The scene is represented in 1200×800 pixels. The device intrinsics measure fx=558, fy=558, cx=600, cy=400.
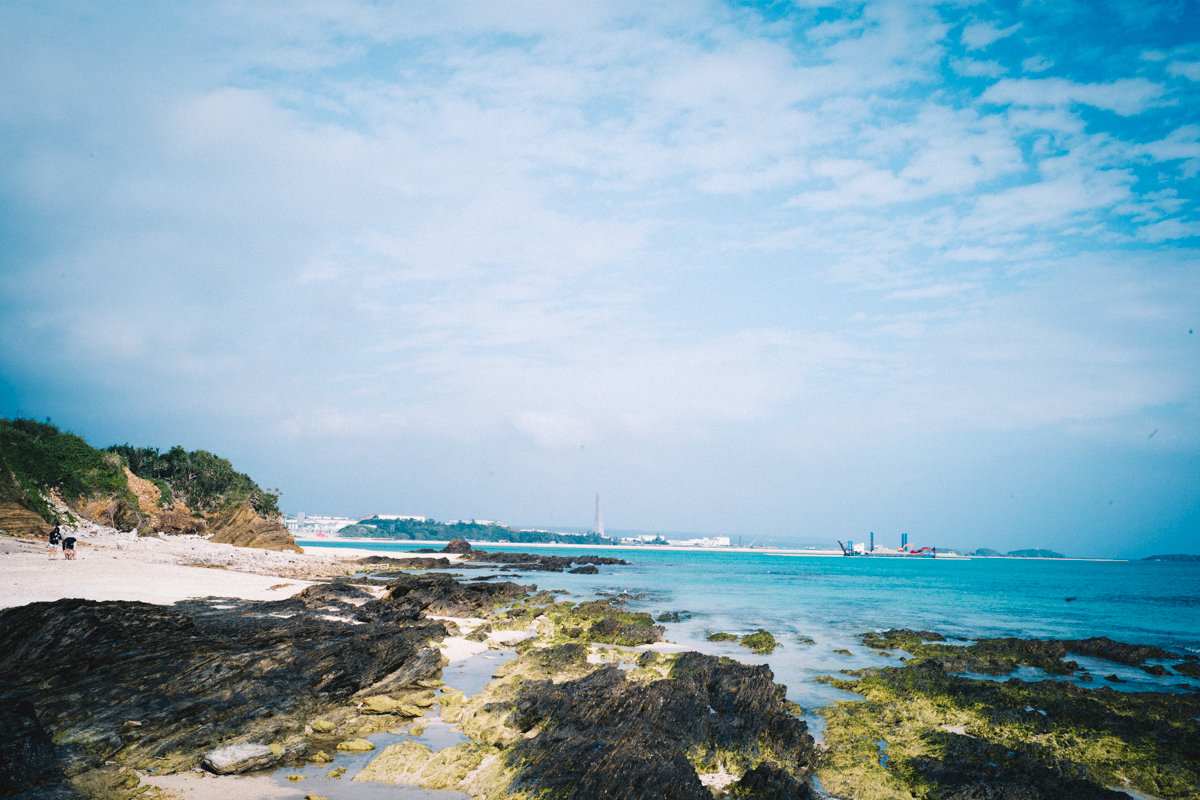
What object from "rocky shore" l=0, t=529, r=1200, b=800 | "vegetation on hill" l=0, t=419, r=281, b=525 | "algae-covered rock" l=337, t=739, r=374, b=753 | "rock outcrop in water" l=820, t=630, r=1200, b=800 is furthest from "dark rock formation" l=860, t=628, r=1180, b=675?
"vegetation on hill" l=0, t=419, r=281, b=525

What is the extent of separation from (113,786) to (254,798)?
5.90 ft

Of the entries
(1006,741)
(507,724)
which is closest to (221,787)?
(507,724)

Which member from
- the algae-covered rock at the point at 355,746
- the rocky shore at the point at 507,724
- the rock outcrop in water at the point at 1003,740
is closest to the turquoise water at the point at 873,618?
the rock outcrop in water at the point at 1003,740

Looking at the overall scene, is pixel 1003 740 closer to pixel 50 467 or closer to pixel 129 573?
pixel 129 573

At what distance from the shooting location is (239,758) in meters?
8.48

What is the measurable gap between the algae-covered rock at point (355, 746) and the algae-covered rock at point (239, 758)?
3.29 ft

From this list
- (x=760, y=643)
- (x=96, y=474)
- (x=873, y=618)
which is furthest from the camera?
(x=96, y=474)

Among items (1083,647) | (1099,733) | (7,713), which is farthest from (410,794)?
(1083,647)

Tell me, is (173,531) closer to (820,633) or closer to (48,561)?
(48,561)

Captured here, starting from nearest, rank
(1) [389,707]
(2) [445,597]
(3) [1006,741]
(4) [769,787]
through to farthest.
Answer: (4) [769,787] < (3) [1006,741] < (1) [389,707] < (2) [445,597]

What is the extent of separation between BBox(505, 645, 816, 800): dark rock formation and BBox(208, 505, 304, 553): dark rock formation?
51.3 metres

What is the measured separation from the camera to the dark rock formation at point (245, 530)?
52.8 m

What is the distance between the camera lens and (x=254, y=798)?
763cm

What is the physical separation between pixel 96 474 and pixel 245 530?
14274 mm
